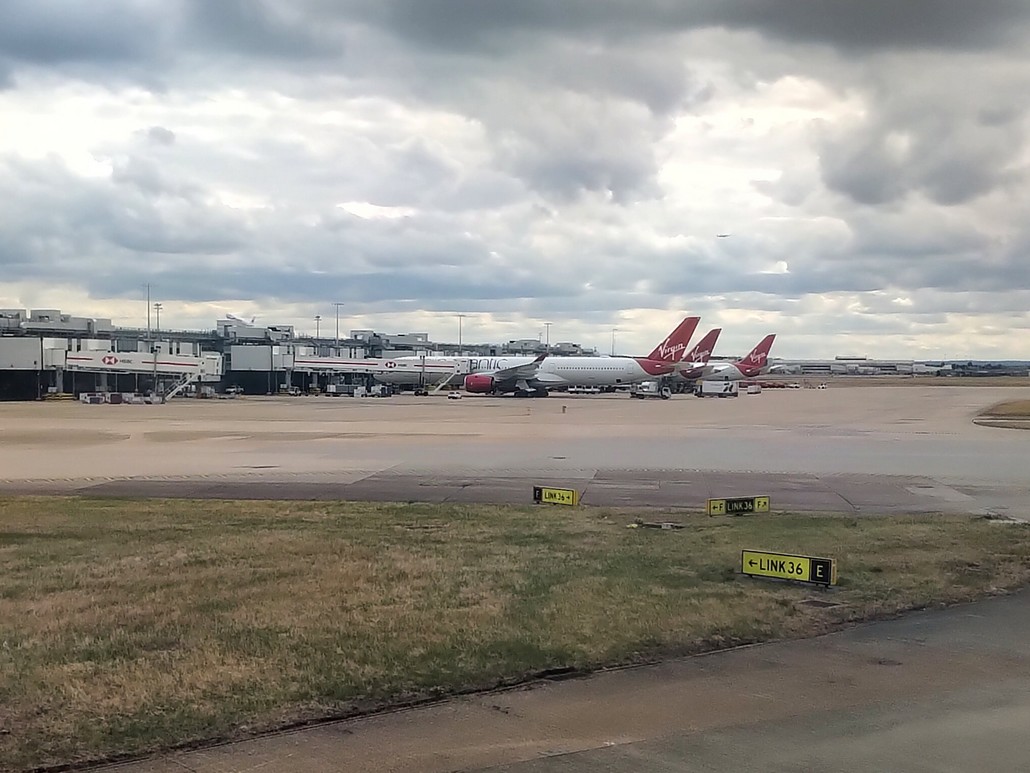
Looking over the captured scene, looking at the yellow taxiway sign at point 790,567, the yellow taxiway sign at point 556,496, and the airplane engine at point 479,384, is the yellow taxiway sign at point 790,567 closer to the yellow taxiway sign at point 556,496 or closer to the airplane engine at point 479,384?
the yellow taxiway sign at point 556,496

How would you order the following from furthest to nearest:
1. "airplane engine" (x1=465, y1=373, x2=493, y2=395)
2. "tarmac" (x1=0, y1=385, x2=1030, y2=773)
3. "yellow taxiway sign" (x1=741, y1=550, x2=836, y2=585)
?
"airplane engine" (x1=465, y1=373, x2=493, y2=395) → "yellow taxiway sign" (x1=741, y1=550, x2=836, y2=585) → "tarmac" (x1=0, y1=385, x2=1030, y2=773)

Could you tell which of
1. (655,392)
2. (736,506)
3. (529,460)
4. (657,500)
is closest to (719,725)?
(736,506)

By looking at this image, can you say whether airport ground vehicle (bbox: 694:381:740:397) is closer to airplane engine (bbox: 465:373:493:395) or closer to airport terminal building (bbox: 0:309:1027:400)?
airplane engine (bbox: 465:373:493:395)

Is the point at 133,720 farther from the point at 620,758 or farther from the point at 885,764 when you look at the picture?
the point at 885,764

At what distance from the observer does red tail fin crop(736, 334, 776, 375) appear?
437ft

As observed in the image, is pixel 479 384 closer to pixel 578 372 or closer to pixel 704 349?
pixel 578 372

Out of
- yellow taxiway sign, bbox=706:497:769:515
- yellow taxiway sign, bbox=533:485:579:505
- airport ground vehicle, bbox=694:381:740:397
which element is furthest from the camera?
airport ground vehicle, bbox=694:381:740:397

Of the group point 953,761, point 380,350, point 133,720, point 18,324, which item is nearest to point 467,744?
point 133,720

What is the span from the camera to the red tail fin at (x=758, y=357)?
437ft

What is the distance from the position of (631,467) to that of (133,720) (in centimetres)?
2207

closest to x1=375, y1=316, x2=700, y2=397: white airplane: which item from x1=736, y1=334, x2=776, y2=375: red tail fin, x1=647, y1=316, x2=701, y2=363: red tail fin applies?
x1=647, y1=316, x2=701, y2=363: red tail fin

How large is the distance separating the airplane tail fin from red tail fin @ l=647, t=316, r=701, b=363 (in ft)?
95.4

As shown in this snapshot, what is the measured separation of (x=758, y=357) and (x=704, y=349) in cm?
2406

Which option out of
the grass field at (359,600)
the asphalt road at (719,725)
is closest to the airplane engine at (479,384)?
the grass field at (359,600)
